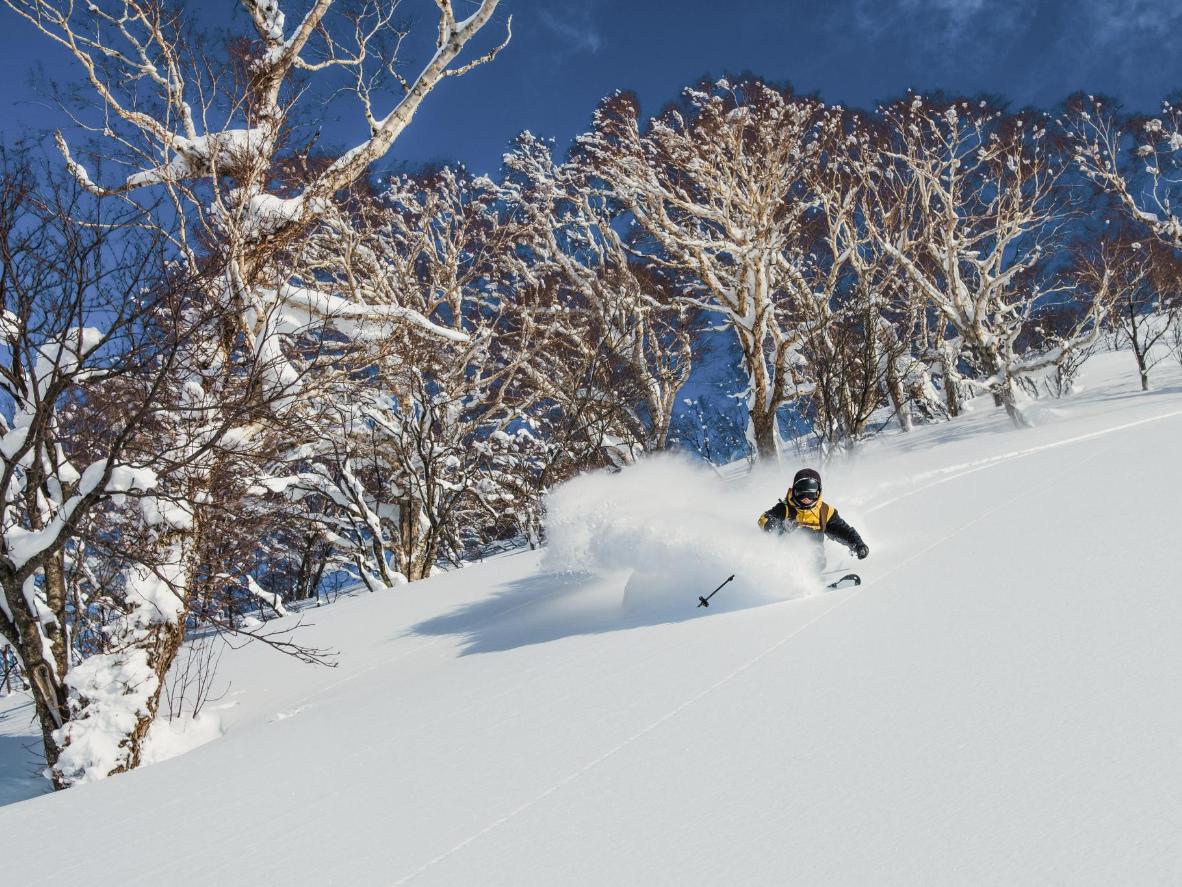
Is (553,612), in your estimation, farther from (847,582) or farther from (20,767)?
(20,767)

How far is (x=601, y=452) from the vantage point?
19375 millimetres

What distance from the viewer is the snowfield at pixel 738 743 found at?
1.99 m

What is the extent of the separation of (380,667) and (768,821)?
16.8 ft

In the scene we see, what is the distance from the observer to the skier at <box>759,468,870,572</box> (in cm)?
584

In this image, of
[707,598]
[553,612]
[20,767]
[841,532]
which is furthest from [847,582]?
[20,767]

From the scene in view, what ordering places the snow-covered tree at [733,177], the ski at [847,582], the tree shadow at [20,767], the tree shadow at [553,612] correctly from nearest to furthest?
1. the ski at [847,582]
2. the tree shadow at [553,612]
3. the tree shadow at [20,767]
4. the snow-covered tree at [733,177]

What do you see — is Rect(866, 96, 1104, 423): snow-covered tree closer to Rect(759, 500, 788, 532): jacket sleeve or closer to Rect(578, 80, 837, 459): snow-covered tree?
Rect(578, 80, 837, 459): snow-covered tree

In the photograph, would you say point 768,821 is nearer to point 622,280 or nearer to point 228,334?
point 228,334

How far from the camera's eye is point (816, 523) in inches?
230

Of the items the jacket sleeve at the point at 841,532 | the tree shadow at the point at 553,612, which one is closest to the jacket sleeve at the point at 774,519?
the jacket sleeve at the point at 841,532

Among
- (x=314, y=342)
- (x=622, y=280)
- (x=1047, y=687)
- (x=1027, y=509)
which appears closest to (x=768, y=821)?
(x=1047, y=687)

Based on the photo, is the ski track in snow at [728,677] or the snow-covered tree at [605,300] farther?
the snow-covered tree at [605,300]

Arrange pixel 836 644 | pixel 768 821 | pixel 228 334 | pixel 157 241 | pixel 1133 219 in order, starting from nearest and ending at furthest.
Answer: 1. pixel 768 821
2. pixel 836 644
3. pixel 157 241
4. pixel 228 334
5. pixel 1133 219

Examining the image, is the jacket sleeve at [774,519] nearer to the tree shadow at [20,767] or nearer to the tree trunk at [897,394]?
the tree shadow at [20,767]
